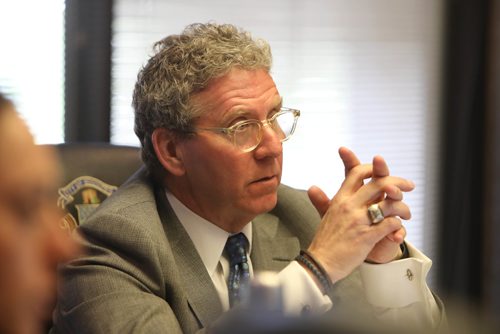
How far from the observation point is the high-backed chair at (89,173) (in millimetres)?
1874

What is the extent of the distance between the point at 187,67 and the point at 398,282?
2.26 feet

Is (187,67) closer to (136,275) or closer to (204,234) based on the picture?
(204,234)

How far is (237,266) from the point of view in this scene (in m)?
1.74

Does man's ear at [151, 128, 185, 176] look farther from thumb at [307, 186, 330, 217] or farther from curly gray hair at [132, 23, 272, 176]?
thumb at [307, 186, 330, 217]

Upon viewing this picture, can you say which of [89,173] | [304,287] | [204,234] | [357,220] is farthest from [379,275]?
[89,173]

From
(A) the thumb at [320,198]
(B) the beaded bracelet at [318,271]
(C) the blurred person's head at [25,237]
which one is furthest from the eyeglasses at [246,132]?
(C) the blurred person's head at [25,237]

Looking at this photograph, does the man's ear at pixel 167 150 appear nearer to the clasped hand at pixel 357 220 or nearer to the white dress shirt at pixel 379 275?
the white dress shirt at pixel 379 275

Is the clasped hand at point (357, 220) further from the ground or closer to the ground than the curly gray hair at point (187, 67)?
closer to the ground

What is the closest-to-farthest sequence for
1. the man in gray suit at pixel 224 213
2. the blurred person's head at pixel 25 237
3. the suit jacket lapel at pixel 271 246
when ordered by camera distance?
the blurred person's head at pixel 25 237 < the man in gray suit at pixel 224 213 < the suit jacket lapel at pixel 271 246

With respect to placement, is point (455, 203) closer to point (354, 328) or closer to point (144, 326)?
point (144, 326)

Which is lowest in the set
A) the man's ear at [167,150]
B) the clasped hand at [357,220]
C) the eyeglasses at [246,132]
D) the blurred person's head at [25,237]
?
the clasped hand at [357,220]

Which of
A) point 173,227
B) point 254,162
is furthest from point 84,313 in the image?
point 254,162

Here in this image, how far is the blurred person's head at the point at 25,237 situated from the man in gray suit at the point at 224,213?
3.43ft

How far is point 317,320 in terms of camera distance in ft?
1.32
